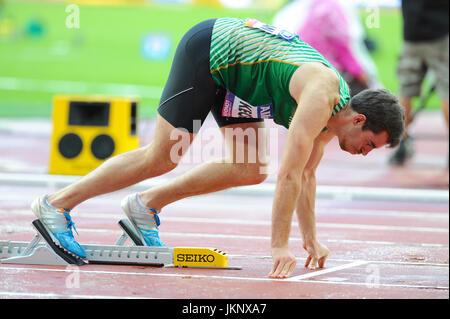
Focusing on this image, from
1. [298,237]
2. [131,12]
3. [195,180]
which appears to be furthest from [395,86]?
[195,180]

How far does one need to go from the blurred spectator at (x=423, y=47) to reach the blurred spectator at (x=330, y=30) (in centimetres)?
310

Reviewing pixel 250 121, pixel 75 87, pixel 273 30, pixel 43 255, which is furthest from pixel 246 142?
pixel 75 87

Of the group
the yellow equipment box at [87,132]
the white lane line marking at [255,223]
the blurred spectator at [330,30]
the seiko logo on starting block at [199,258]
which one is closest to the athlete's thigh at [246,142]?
the seiko logo on starting block at [199,258]

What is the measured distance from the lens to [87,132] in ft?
33.0

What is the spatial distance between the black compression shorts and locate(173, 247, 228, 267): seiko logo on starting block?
762mm

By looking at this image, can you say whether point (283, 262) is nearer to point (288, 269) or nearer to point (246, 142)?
point (288, 269)

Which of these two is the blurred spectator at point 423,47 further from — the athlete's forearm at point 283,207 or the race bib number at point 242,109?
the athlete's forearm at point 283,207

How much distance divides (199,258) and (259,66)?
1.26 meters

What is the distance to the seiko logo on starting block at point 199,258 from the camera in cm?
563

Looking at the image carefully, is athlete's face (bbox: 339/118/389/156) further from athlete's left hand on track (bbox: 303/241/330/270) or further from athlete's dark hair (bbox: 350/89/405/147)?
athlete's left hand on track (bbox: 303/241/330/270)

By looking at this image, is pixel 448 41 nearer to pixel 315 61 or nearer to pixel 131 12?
pixel 315 61

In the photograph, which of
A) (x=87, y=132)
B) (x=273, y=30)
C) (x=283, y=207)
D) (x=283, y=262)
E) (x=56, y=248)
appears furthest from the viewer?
(x=87, y=132)

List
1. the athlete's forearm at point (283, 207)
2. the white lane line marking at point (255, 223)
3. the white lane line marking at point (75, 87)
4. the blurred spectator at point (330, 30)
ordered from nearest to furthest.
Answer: the athlete's forearm at point (283, 207)
the white lane line marking at point (255, 223)
the blurred spectator at point (330, 30)
the white lane line marking at point (75, 87)
